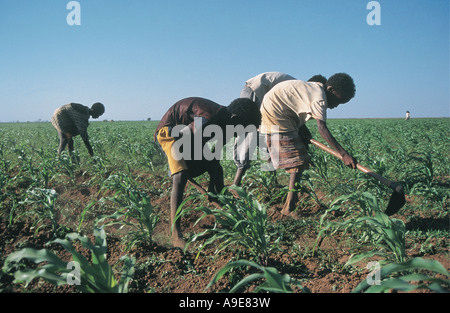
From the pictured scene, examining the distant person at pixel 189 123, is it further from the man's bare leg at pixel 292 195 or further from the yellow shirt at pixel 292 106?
the man's bare leg at pixel 292 195

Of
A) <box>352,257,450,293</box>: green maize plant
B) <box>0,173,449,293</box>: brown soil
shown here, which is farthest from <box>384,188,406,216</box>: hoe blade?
<box>352,257,450,293</box>: green maize plant

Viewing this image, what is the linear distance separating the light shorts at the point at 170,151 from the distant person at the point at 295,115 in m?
1.08

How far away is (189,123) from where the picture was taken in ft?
7.66

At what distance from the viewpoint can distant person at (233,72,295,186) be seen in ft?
11.1

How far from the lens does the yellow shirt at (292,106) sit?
247 cm

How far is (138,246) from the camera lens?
232 cm

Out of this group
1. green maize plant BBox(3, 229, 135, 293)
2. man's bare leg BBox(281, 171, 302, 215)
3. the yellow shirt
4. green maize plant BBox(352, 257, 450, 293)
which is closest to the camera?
green maize plant BBox(352, 257, 450, 293)

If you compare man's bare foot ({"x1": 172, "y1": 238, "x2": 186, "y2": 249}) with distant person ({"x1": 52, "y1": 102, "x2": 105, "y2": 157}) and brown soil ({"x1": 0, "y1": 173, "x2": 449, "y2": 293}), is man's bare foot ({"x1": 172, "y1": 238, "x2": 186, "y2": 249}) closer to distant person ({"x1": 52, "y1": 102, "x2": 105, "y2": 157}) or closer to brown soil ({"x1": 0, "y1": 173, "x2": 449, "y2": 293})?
brown soil ({"x1": 0, "y1": 173, "x2": 449, "y2": 293})

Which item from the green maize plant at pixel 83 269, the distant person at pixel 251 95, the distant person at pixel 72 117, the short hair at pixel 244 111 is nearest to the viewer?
the green maize plant at pixel 83 269

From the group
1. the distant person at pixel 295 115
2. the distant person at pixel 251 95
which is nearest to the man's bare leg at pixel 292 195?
the distant person at pixel 295 115

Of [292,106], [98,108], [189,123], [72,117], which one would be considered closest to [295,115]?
[292,106]
